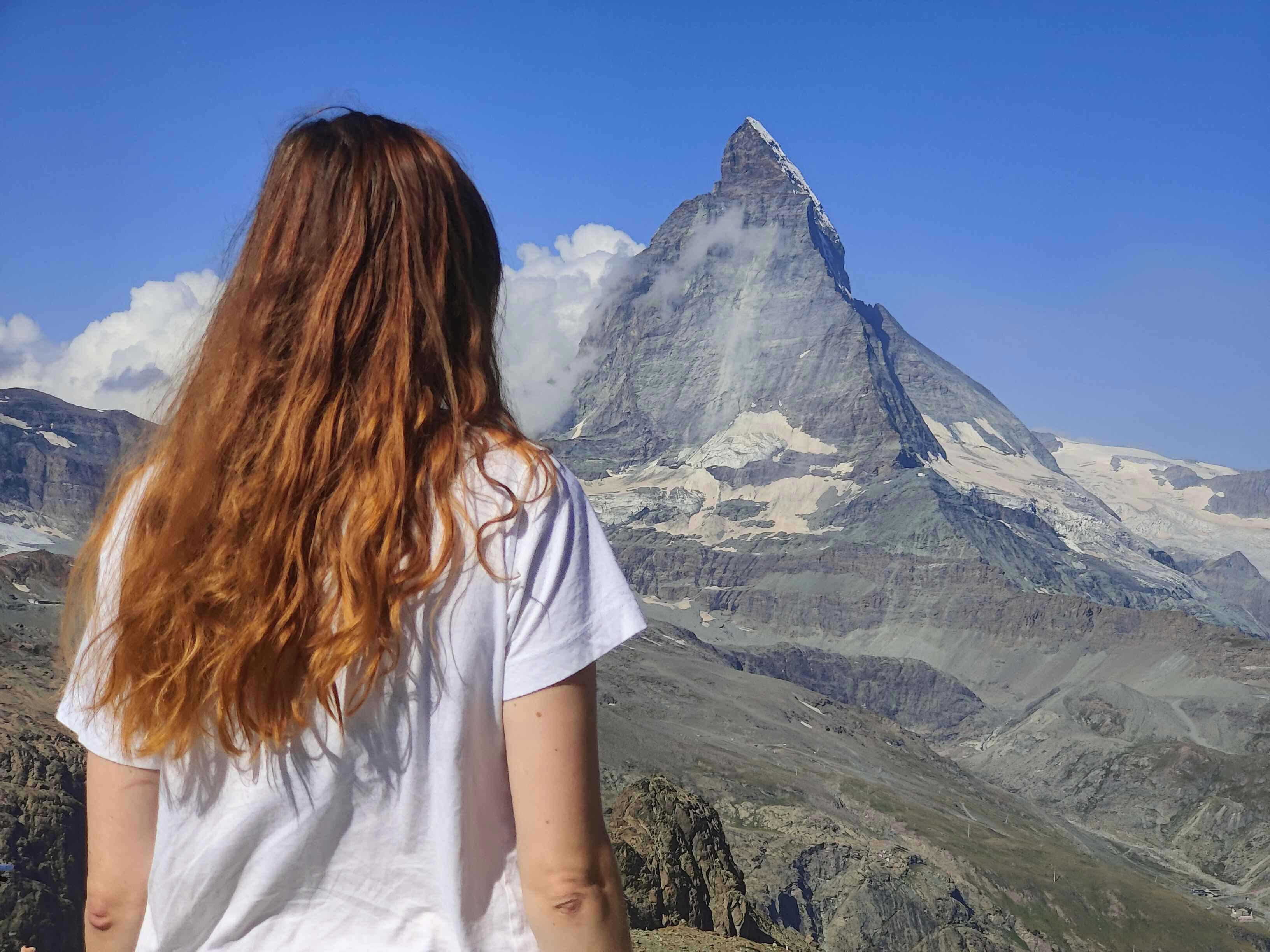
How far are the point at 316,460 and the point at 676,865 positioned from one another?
19.7 m

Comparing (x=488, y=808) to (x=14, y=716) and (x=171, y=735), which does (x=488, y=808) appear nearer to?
(x=171, y=735)

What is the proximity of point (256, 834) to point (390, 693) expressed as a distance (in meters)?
0.38

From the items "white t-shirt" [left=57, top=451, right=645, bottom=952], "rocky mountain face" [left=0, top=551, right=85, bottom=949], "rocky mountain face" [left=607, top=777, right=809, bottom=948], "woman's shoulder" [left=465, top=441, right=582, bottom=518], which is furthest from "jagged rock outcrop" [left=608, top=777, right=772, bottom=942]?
"woman's shoulder" [left=465, top=441, right=582, bottom=518]

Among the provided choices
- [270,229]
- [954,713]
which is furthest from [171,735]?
[954,713]

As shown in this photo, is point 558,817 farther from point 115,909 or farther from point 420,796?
point 115,909

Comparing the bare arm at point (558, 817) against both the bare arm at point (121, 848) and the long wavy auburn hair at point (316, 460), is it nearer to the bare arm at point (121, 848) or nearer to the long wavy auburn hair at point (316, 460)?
the long wavy auburn hair at point (316, 460)

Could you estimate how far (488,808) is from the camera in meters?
2.17

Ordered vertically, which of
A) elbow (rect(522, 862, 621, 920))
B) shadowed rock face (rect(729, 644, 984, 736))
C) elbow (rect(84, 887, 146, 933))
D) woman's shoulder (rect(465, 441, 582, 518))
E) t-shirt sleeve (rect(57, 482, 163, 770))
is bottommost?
shadowed rock face (rect(729, 644, 984, 736))

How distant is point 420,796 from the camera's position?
7.00 feet

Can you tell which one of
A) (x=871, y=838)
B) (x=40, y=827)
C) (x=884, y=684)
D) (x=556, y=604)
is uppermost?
(x=556, y=604)

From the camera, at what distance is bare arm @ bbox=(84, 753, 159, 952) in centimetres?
228

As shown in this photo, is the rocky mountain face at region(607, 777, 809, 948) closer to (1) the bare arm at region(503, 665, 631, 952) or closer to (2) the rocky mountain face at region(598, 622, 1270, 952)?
(2) the rocky mountain face at region(598, 622, 1270, 952)

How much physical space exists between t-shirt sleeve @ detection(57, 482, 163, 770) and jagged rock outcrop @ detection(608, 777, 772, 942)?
1625 centimetres

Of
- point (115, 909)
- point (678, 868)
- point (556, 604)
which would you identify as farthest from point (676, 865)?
point (556, 604)
